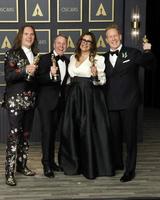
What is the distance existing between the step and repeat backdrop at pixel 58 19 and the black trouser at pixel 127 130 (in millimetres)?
1596

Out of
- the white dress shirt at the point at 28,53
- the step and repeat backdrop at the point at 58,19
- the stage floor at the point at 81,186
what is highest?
the step and repeat backdrop at the point at 58,19

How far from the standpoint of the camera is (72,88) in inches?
173

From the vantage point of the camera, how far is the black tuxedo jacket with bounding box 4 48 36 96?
396 cm

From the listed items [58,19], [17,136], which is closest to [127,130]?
[17,136]

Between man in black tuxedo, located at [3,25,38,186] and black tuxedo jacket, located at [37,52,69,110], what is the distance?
0.12 m

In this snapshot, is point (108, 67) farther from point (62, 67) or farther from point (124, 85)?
point (62, 67)

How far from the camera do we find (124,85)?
165 inches

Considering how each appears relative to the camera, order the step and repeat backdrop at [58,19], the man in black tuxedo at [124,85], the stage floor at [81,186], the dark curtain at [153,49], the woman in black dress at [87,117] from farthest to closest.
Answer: the dark curtain at [153,49] < the step and repeat backdrop at [58,19] < the woman in black dress at [87,117] < the man in black tuxedo at [124,85] < the stage floor at [81,186]

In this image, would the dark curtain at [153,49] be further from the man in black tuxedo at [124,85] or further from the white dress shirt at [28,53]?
the white dress shirt at [28,53]

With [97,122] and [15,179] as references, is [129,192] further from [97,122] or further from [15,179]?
[15,179]

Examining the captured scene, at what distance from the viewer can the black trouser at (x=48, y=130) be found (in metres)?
4.28

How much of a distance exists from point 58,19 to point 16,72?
1929mm

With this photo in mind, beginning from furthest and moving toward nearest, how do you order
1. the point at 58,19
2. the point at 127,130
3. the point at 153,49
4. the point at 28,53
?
the point at 153,49, the point at 58,19, the point at 127,130, the point at 28,53

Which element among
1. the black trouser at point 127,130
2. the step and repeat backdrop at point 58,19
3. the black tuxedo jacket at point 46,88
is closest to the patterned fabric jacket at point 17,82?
the black tuxedo jacket at point 46,88
